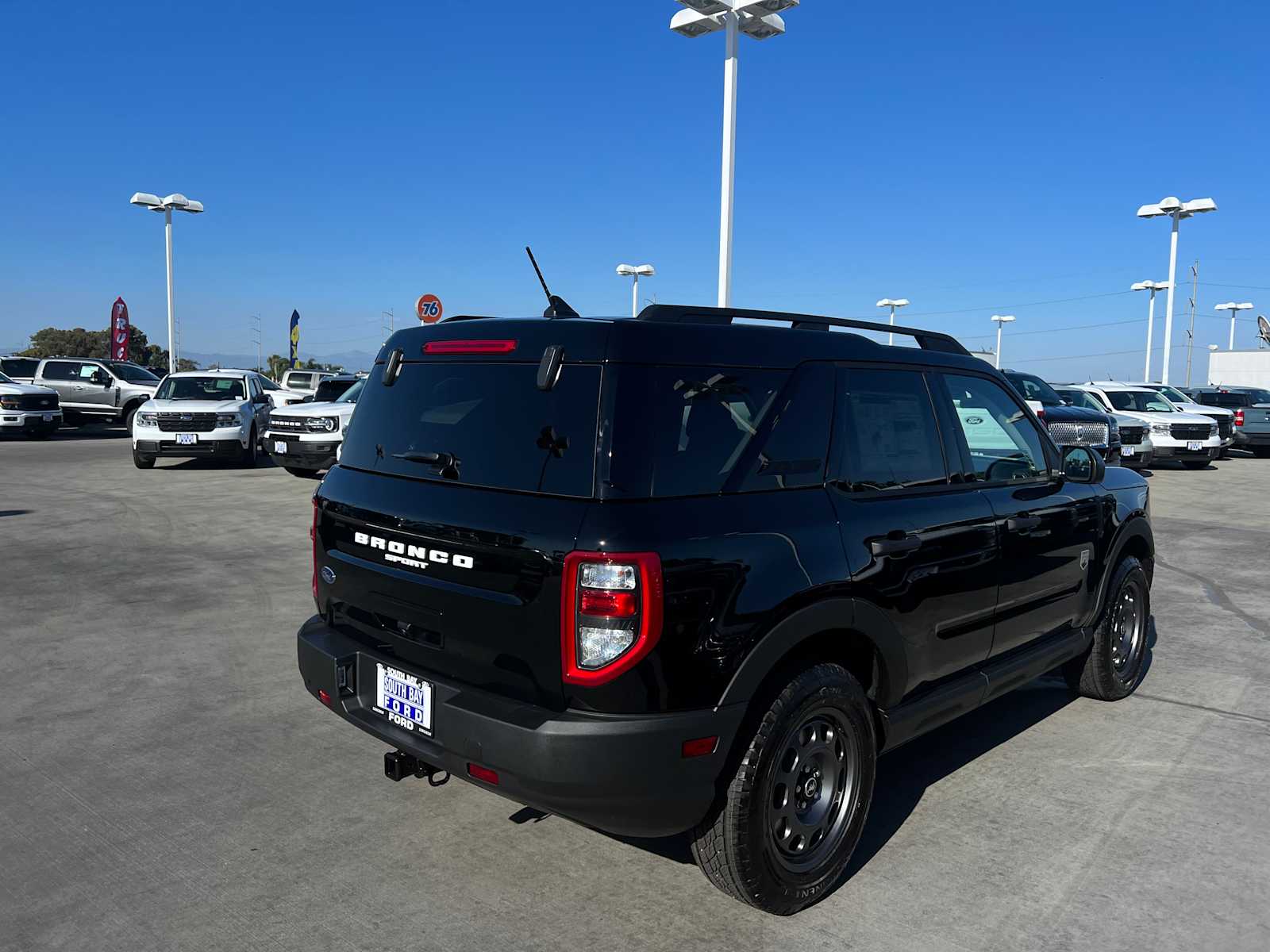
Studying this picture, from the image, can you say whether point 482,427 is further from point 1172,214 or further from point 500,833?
point 1172,214

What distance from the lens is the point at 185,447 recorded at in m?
16.2

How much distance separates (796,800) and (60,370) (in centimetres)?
2842

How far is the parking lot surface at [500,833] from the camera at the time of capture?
305 cm

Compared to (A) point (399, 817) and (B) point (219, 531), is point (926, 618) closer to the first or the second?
(A) point (399, 817)

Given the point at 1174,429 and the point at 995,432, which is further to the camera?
the point at 1174,429

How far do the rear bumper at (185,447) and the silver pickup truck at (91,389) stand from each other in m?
11.2

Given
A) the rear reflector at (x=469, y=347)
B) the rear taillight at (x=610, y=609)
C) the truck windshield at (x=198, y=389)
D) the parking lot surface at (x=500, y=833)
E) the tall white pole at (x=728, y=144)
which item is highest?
the tall white pole at (x=728, y=144)

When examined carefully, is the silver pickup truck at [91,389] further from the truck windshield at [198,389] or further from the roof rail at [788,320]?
the roof rail at [788,320]

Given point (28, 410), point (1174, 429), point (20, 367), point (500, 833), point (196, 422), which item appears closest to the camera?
point (500, 833)

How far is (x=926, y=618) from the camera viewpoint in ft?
11.8

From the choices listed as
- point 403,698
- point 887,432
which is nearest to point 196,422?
point 403,698

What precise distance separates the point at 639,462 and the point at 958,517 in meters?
1.61

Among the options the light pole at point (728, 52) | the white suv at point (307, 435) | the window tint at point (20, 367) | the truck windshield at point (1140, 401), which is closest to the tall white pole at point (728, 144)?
the light pole at point (728, 52)

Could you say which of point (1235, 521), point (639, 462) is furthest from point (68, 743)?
point (1235, 521)
